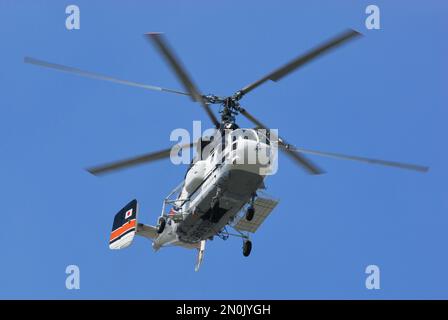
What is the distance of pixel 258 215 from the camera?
33219mm

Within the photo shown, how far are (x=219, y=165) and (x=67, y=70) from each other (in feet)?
22.4

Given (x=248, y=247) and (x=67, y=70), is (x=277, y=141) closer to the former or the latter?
(x=248, y=247)

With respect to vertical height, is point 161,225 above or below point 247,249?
above

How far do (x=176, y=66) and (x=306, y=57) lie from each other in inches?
173

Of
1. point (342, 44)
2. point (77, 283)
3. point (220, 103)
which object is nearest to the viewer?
point (342, 44)

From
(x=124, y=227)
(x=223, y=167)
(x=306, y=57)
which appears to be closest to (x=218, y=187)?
(x=223, y=167)

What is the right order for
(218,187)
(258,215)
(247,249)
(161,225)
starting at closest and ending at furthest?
(218,187) → (247,249) → (258,215) → (161,225)

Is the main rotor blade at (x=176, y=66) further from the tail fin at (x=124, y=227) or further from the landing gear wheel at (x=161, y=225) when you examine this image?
the tail fin at (x=124, y=227)

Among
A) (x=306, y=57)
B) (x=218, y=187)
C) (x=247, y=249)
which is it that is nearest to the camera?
(x=306, y=57)

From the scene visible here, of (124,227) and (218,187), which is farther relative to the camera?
(124,227)

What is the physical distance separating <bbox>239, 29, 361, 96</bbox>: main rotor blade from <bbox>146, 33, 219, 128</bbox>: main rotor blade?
2.26 meters

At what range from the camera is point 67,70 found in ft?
88.6

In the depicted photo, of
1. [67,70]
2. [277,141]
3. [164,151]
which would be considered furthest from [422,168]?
[67,70]

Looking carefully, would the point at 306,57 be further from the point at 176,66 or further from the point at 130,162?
the point at 130,162
